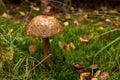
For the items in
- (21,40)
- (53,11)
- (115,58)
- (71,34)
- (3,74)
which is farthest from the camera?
(53,11)

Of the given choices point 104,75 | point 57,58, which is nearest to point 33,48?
point 57,58

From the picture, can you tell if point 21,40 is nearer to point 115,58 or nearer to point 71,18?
point 115,58

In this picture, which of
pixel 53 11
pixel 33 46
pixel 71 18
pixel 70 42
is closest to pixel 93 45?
pixel 70 42

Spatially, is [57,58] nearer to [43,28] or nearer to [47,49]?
[47,49]

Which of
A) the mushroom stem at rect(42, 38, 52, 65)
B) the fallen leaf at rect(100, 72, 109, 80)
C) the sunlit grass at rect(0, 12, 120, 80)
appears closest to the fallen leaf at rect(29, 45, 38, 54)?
the sunlit grass at rect(0, 12, 120, 80)

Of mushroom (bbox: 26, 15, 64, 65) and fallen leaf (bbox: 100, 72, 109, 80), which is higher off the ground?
mushroom (bbox: 26, 15, 64, 65)

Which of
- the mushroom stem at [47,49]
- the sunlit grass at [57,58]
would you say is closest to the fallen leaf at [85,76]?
the sunlit grass at [57,58]

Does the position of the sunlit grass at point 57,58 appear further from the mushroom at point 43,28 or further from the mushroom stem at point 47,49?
the mushroom at point 43,28

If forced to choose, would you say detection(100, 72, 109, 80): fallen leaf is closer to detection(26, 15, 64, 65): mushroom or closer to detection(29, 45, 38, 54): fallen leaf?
detection(26, 15, 64, 65): mushroom
